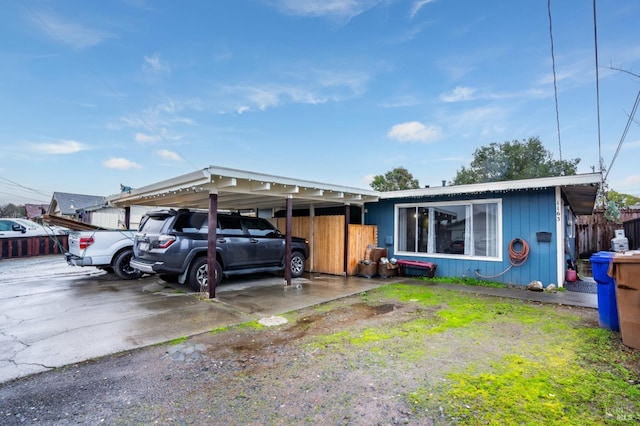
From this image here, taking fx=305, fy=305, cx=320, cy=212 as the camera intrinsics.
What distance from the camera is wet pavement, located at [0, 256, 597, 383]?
3546 millimetres

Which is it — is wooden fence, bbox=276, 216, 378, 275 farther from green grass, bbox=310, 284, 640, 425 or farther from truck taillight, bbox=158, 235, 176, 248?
truck taillight, bbox=158, 235, 176, 248

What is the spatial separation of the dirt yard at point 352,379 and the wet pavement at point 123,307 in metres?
0.48

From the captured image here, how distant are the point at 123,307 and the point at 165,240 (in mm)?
1414

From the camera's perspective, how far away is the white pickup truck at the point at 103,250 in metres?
7.60

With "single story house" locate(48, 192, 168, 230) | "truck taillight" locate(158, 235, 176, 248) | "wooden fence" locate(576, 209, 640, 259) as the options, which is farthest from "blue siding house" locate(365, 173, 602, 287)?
"single story house" locate(48, 192, 168, 230)

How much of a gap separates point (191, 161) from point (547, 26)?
21037 millimetres

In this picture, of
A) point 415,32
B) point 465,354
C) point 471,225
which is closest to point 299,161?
point 415,32

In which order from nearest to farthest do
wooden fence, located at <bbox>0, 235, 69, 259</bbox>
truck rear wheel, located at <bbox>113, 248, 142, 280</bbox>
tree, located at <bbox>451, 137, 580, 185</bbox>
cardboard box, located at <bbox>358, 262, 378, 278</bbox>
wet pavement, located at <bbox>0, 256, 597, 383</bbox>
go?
wet pavement, located at <bbox>0, 256, 597, 383</bbox> < truck rear wheel, located at <bbox>113, 248, 142, 280</bbox> < cardboard box, located at <bbox>358, 262, 378, 278</bbox> < wooden fence, located at <bbox>0, 235, 69, 259</bbox> < tree, located at <bbox>451, 137, 580, 185</bbox>

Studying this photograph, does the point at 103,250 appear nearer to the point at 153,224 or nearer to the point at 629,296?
the point at 153,224

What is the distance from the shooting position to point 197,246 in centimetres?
650

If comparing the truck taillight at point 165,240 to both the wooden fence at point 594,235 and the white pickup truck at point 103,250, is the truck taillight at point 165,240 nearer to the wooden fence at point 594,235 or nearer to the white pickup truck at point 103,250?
the white pickup truck at point 103,250

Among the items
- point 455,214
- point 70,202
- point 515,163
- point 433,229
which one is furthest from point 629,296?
point 70,202

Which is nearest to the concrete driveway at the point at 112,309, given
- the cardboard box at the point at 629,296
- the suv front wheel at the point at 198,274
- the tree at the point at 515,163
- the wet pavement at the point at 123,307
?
the wet pavement at the point at 123,307

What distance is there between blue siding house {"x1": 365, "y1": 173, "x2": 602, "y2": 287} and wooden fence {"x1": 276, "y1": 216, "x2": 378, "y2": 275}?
0.77 metres
